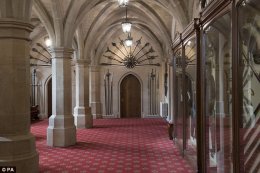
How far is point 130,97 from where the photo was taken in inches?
843

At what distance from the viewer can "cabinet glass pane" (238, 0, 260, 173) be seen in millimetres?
3314

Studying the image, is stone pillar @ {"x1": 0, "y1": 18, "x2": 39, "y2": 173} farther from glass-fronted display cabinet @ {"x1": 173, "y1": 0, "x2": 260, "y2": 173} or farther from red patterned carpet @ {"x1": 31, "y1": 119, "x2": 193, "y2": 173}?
glass-fronted display cabinet @ {"x1": 173, "y1": 0, "x2": 260, "y2": 173}

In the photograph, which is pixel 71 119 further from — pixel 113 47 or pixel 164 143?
pixel 113 47

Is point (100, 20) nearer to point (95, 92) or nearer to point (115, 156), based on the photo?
point (95, 92)

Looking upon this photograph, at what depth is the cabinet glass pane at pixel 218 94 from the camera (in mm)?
4016

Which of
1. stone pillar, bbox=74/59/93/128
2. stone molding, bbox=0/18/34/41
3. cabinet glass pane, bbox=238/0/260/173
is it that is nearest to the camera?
cabinet glass pane, bbox=238/0/260/173

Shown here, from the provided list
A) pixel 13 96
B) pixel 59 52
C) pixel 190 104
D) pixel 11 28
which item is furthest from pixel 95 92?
pixel 11 28

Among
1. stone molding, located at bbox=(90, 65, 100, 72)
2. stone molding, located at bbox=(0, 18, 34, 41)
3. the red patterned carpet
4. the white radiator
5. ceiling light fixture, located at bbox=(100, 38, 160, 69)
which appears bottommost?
the red patterned carpet

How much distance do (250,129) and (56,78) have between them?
7503 millimetres

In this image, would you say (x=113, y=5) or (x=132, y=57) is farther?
(x=132, y=57)

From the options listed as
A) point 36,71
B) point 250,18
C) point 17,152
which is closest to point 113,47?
point 36,71

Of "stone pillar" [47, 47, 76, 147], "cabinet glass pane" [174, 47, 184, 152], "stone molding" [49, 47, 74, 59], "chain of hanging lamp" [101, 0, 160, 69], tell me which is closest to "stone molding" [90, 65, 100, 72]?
"chain of hanging lamp" [101, 0, 160, 69]

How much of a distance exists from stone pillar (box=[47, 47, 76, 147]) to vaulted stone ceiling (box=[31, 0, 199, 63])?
410 millimetres

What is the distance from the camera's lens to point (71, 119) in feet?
33.6
